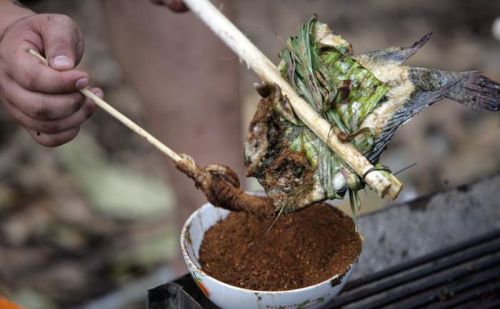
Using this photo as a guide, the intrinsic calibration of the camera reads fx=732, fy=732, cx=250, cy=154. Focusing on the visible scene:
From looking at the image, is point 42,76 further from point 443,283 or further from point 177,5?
point 443,283

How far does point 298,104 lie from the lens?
73.3 inches

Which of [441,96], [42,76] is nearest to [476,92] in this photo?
[441,96]

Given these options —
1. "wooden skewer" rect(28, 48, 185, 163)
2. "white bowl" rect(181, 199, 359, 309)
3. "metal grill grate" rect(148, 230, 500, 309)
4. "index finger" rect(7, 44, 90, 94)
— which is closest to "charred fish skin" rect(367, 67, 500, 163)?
"white bowl" rect(181, 199, 359, 309)

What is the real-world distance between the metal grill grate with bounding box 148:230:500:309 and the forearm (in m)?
1.29

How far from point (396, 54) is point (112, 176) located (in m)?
2.66

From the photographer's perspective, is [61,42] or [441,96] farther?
[61,42]

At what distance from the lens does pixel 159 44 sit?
312 cm

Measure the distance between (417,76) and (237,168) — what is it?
61.7 inches

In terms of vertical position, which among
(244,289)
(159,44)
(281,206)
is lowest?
(244,289)

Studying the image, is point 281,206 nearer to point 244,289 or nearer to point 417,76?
point 244,289

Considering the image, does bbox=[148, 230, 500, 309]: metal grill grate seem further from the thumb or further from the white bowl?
the thumb

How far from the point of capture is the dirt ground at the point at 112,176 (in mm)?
3783

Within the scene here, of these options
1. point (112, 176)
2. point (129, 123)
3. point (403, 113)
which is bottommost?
point (112, 176)

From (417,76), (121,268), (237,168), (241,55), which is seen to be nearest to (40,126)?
(241,55)
